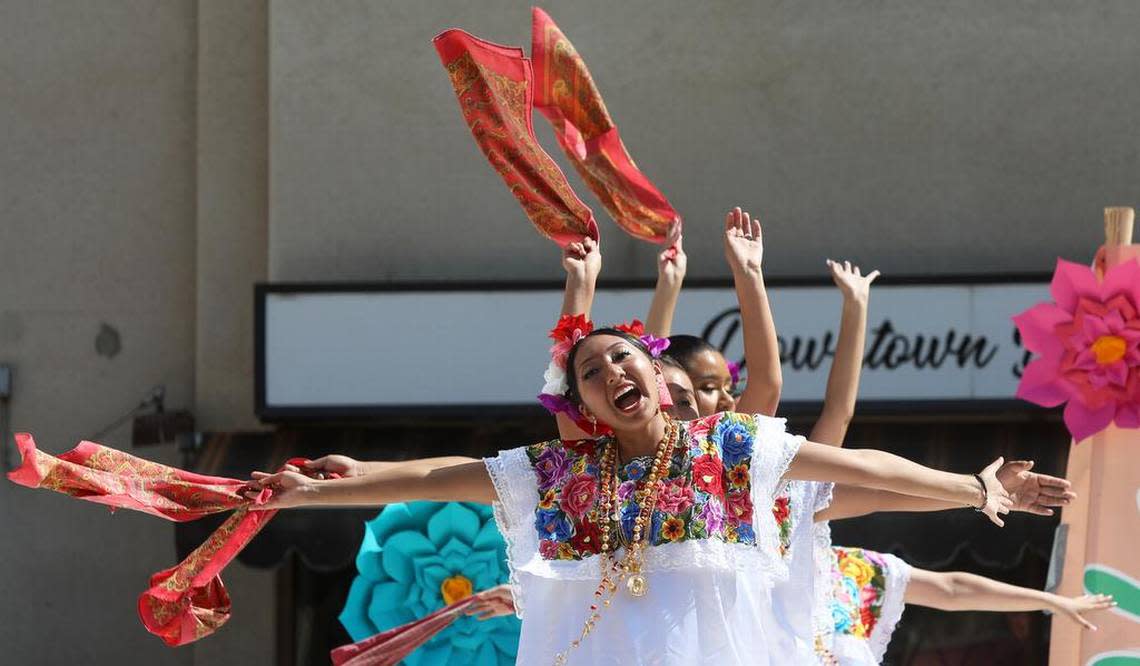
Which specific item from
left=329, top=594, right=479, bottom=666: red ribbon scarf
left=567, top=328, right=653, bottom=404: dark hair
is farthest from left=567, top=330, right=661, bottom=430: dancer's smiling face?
left=329, top=594, right=479, bottom=666: red ribbon scarf

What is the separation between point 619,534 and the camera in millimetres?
3363

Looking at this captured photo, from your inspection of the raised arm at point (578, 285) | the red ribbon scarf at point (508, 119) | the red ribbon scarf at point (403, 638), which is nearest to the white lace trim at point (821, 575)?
the raised arm at point (578, 285)

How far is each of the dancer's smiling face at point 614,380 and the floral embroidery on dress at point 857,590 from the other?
104cm

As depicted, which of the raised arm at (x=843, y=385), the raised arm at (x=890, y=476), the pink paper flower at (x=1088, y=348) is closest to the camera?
the raised arm at (x=890, y=476)

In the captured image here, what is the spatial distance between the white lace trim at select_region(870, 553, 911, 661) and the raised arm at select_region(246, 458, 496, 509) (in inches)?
53.6

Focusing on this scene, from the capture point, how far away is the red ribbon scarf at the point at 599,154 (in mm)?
4680

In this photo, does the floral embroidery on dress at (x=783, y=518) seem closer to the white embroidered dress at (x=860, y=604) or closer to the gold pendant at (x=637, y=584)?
the gold pendant at (x=637, y=584)

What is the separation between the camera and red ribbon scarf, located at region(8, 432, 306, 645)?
3.52 meters

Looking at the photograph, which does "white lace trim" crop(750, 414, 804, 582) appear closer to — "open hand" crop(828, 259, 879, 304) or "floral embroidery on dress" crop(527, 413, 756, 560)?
"floral embroidery on dress" crop(527, 413, 756, 560)

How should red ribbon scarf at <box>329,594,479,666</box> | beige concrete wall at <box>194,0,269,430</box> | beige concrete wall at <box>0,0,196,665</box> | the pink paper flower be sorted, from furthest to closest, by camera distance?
beige concrete wall at <box>0,0,196,665</box> → beige concrete wall at <box>194,0,269,430</box> → red ribbon scarf at <box>329,594,479,666</box> → the pink paper flower

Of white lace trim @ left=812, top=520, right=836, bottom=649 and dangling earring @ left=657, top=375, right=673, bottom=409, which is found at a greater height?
dangling earring @ left=657, top=375, right=673, bottom=409

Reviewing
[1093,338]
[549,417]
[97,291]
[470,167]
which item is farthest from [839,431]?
[97,291]

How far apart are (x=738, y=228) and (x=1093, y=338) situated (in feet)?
3.52

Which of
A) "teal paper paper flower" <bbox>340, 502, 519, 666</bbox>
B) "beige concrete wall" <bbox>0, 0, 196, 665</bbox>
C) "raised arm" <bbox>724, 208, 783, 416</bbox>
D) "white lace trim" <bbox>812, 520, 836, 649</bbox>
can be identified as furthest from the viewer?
"beige concrete wall" <bbox>0, 0, 196, 665</bbox>
